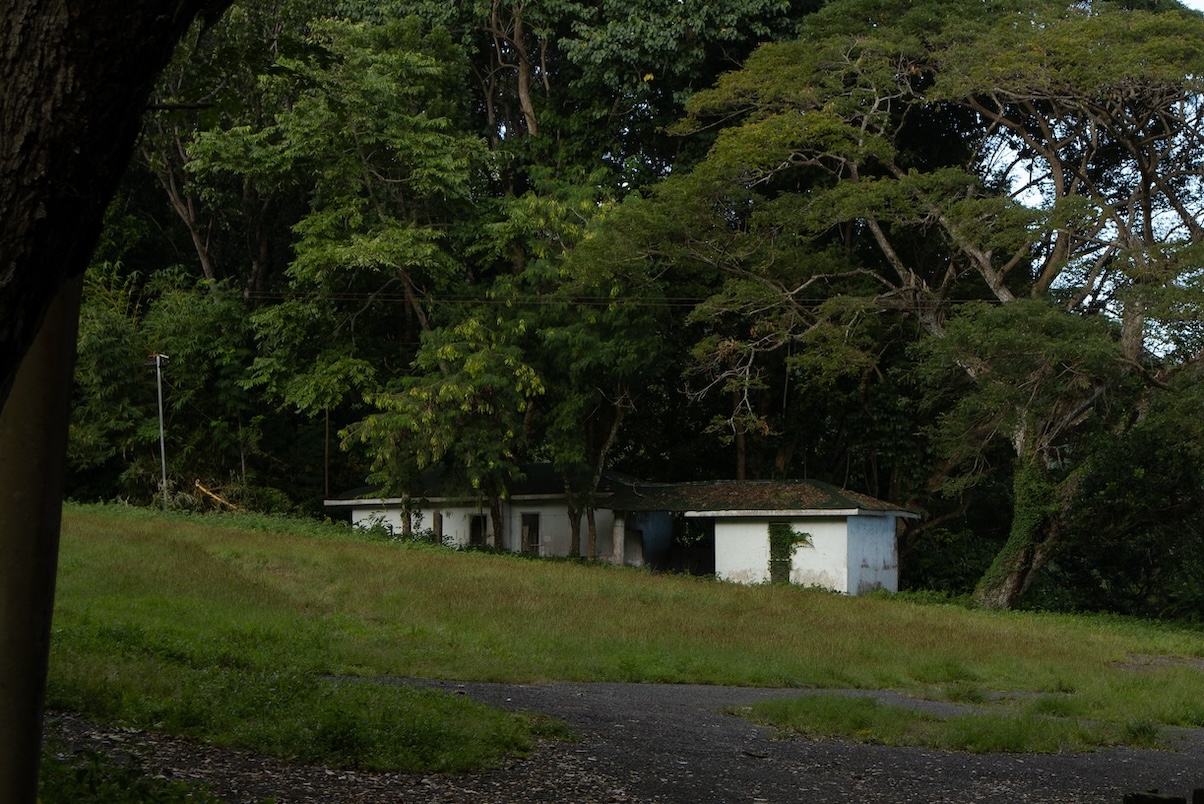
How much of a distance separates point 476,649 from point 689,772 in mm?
8582

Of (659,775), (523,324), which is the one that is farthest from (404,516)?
(659,775)

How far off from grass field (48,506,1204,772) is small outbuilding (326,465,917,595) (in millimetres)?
5479

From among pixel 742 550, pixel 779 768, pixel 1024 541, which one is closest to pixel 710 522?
pixel 742 550

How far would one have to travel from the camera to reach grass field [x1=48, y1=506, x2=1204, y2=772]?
976cm

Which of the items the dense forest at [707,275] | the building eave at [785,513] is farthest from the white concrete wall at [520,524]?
the building eave at [785,513]

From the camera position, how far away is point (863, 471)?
142ft

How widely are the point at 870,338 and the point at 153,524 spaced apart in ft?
59.2

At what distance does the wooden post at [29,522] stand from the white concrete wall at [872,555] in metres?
31.1

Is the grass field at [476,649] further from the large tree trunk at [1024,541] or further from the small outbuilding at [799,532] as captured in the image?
the small outbuilding at [799,532]

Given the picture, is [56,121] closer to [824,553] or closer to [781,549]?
[824,553]

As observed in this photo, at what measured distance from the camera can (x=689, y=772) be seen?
9.35m

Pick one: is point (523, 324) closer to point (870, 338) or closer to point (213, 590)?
point (870, 338)

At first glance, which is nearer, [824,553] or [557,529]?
[824,553]

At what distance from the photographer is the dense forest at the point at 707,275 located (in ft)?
102
